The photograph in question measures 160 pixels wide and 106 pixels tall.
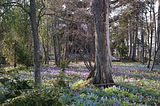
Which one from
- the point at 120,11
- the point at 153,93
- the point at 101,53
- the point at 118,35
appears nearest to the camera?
the point at 153,93

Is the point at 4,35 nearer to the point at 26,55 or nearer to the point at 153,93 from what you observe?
the point at 26,55

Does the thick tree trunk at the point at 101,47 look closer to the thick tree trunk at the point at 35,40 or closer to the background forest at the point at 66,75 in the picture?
the background forest at the point at 66,75

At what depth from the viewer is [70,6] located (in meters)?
28.6

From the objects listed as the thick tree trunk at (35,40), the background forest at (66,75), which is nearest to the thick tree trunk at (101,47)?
the background forest at (66,75)

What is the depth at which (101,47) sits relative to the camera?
512 inches

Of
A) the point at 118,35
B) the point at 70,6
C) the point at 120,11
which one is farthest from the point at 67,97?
the point at 118,35

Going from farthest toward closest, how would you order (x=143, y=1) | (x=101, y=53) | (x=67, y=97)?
(x=143, y=1), (x=101, y=53), (x=67, y=97)

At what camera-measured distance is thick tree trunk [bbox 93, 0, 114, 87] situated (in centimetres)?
1296

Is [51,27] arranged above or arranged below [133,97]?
above

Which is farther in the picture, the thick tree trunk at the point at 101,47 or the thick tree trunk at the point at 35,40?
the thick tree trunk at the point at 101,47

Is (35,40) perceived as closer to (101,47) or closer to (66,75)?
(101,47)

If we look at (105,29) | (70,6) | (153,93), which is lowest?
(153,93)

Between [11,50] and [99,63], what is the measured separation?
16.9m

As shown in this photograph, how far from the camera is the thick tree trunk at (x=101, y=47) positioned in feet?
42.5
